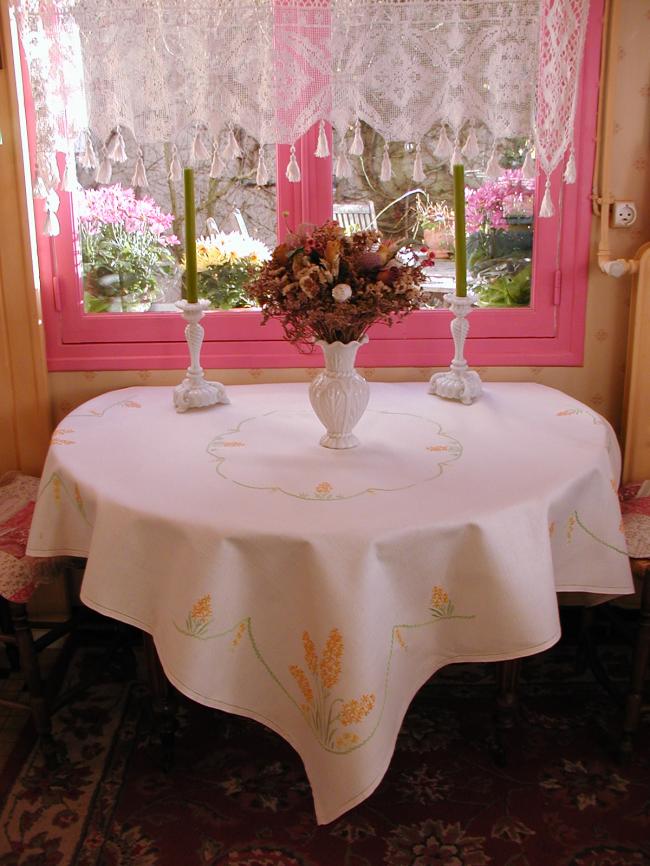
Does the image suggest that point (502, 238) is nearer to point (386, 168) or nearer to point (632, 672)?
point (386, 168)

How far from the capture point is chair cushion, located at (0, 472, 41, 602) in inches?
74.2

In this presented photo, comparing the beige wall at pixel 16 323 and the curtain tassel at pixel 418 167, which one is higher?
the curtain tassel at pixel 418 167

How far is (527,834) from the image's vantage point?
5.76 feet

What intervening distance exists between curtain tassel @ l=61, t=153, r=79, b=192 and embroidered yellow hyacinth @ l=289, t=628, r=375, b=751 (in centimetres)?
139

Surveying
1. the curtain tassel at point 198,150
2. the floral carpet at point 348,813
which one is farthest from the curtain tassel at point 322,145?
the floral carpet at point 348,813

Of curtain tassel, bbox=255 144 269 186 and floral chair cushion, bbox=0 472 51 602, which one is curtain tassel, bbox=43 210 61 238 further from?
floral chair cushion, bbox=0 472 51 602

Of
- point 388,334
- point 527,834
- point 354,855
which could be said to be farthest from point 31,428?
point 527,834

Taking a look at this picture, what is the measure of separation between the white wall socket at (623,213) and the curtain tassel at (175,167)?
1.18 metres

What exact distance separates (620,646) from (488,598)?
126 centimetres

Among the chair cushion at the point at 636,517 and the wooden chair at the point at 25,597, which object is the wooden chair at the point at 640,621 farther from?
the wooden chair at the point at 25,597

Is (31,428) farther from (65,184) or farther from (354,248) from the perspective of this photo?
(354,248)

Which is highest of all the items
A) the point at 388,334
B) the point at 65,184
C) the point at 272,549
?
the point at 65,184

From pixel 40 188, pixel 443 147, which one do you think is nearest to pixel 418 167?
pixel 443 147

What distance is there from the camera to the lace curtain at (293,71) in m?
2.01
